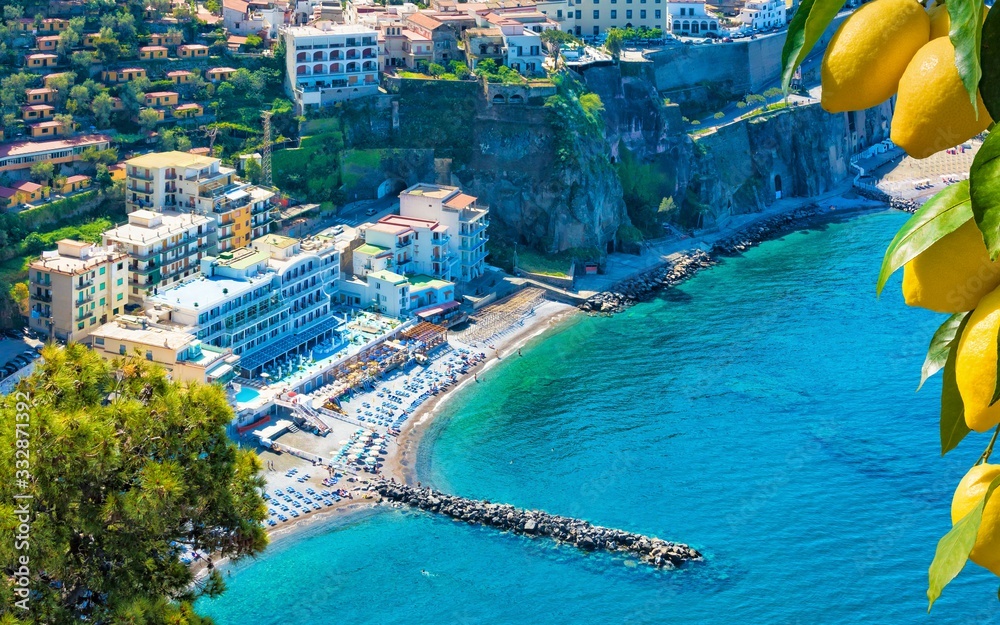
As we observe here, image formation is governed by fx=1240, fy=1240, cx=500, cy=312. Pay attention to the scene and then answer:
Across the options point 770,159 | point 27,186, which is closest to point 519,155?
point 770,159

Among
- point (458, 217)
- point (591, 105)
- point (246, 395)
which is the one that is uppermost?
point (591, 105)

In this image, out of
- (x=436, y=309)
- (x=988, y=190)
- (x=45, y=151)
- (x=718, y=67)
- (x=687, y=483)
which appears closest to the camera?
(x=988, y=190)

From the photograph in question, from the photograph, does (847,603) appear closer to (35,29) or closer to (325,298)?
(325,298)

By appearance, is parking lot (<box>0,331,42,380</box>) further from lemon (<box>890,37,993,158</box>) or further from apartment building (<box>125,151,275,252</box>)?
lemon (<box>890,37,993,158</box>)

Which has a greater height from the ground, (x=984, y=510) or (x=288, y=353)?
(x=984, y=510)

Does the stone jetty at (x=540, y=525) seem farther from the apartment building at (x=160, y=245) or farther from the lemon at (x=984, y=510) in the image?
the lemon at (x=984, y=510)

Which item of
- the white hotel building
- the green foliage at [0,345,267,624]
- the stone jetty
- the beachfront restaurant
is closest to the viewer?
the green foliage at [0,345,267,624]

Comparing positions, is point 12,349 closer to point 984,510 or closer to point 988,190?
point 984,510

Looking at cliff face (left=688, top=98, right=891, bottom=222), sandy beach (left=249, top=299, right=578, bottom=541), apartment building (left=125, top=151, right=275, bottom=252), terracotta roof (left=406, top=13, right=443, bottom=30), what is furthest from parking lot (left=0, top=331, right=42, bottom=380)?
cliff face (left=688, top=98, right=891, bottom=222)
